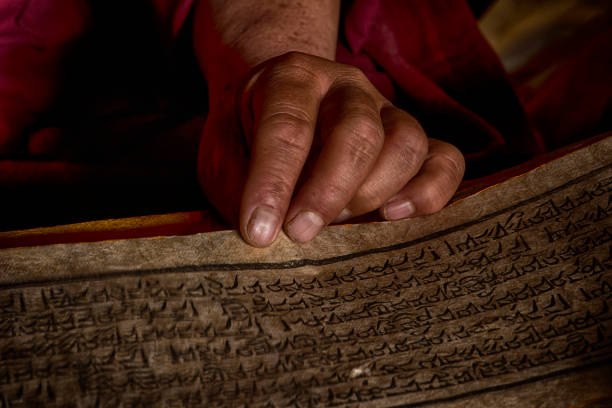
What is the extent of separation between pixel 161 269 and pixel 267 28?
538mm

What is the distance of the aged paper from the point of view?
1.45 ft

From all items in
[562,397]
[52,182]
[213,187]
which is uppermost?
[562,397]

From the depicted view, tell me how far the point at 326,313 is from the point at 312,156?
218 mm

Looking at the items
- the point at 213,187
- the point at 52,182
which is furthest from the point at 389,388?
the point at 52,182

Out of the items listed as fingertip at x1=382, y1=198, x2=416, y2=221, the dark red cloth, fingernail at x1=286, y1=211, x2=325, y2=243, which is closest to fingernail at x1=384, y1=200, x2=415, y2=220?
fingertip at x1=382, y1=198, x2=416, y2=221

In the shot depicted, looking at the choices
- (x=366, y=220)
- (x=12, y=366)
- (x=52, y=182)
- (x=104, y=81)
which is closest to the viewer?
(x=12, y=366)

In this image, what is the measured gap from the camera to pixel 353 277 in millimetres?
570

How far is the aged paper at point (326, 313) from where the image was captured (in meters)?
0.44

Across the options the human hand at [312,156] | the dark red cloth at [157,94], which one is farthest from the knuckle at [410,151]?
the dark red cloth at [157,94]

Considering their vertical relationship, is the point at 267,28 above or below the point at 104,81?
above

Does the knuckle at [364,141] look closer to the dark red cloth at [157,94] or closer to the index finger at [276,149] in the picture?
the index finger at [276,149]

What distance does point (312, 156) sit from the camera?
0.66 m

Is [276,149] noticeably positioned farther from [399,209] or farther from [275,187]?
[399,209]

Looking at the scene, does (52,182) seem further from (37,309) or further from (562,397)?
(562,397)
